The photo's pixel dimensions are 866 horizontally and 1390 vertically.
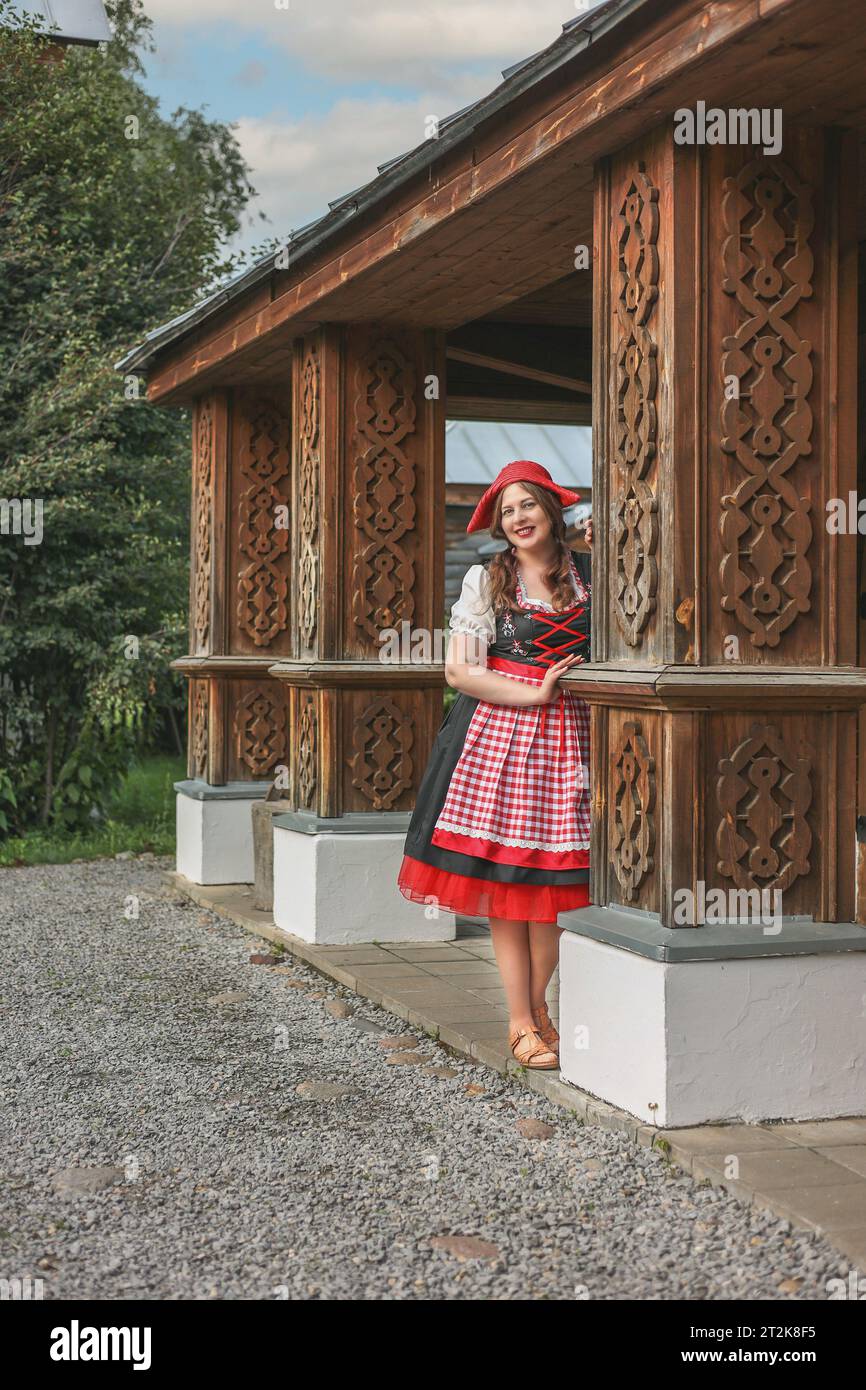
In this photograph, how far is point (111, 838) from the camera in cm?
1168

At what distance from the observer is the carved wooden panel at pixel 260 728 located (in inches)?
363

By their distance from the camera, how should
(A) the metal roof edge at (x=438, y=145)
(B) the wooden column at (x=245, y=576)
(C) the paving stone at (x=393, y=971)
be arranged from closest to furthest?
(A) the metal roof edge at (x=438, y=145), (C) the paving stone at (x=393, y=971), (B) the wooden column at (x=245, y=576)

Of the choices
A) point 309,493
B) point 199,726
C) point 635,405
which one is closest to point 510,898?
point 635,405

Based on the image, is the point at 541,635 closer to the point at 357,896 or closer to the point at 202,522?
the point at 357,896

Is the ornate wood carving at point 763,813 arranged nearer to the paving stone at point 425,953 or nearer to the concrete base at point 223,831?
the paving stone at point 425,953

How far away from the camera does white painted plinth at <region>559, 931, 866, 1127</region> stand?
4160 millimetres

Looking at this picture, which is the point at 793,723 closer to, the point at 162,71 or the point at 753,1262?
the point at 753,1262

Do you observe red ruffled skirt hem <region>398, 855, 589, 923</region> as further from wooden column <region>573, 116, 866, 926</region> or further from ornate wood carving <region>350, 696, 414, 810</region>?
ornate wood carving <region>350, 696, 414, 810</region>

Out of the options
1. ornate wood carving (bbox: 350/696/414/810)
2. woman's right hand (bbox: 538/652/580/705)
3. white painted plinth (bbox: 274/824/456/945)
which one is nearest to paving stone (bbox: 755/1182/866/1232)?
woman's right hand (bbox: 538/652/580/705)

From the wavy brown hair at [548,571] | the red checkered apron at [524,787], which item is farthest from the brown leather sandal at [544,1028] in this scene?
the wavy brown hair at [548,571]

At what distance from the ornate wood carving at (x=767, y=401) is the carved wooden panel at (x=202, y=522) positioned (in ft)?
17.3

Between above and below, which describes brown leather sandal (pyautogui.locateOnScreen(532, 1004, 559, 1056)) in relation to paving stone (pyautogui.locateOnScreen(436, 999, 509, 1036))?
above

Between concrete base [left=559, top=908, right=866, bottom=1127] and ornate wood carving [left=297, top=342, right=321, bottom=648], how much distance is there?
3434 mm

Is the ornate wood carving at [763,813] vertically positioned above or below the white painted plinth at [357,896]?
above
